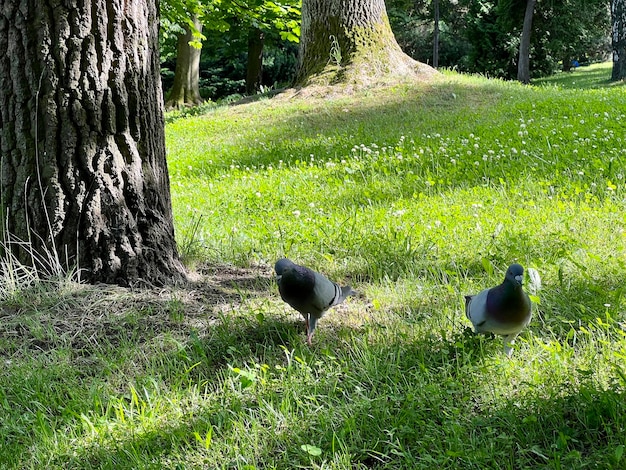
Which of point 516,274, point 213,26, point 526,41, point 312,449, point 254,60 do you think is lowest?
point 312,449

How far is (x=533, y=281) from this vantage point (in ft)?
10.5

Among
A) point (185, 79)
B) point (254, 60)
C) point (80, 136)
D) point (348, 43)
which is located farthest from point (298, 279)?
point (254, 60)

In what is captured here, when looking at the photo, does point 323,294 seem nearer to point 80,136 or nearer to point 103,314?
point 103,314

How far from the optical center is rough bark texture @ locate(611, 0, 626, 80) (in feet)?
58.5

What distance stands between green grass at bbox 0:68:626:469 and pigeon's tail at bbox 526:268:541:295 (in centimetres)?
11

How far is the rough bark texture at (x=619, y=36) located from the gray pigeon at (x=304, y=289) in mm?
18702

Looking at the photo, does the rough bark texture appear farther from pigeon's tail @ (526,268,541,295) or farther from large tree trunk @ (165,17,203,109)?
pigeon's tail @ (526,268,541,295)

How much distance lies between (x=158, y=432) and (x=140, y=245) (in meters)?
1.48

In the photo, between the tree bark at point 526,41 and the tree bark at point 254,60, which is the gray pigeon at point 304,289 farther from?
the tree bark at point 526,41

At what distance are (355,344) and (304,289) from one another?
429mm

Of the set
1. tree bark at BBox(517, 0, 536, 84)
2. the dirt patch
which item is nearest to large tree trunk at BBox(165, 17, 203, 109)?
tree bark at BBox(517, 0, 536, 84)

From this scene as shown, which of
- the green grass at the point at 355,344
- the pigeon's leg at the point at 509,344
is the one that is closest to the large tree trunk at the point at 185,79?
the green grass at the point at 355,344

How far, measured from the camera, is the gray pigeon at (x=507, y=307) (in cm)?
247

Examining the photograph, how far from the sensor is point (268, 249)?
441cm
